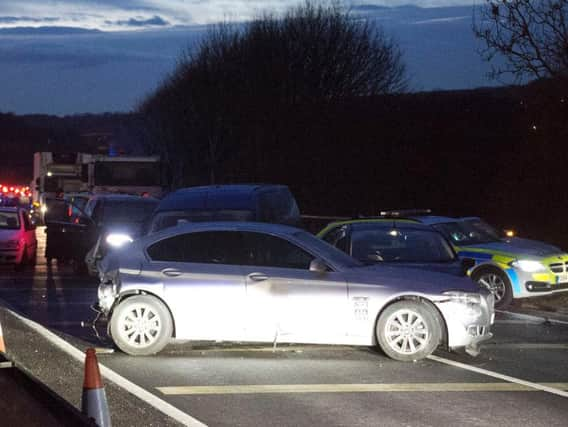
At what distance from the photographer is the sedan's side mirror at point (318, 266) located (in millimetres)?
11922

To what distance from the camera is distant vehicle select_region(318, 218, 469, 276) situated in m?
14.1

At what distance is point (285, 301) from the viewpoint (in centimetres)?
1188

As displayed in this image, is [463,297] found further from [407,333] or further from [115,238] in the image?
[115,238]

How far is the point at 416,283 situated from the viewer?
11867 mm

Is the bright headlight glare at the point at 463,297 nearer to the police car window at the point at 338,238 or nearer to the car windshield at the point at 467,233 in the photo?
the police car window at the point at 338,238

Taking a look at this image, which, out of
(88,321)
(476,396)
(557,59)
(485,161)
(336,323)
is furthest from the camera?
(485,161)

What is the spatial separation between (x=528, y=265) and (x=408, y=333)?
640cm

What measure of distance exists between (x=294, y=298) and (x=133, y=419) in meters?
3.67

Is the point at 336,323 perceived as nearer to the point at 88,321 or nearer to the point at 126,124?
the point at 88,321

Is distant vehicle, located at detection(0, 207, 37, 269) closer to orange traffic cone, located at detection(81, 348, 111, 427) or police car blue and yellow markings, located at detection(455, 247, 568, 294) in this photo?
police car blue and yellow markings, located at detection(455, 247, 568, 294)

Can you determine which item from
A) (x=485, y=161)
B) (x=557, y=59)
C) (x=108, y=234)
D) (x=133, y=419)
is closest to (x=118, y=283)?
(x=133, y=419)

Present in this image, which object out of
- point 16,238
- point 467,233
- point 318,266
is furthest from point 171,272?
point 16,238

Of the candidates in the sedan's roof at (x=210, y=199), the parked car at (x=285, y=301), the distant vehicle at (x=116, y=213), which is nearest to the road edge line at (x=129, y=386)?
the parked car at (x=285, y=301)

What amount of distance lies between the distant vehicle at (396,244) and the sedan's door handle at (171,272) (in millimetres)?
2870
